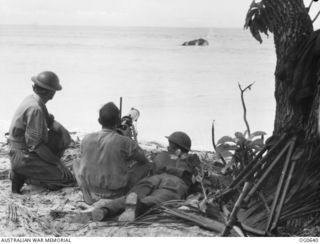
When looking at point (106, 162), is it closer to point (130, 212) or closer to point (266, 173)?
point (130, 212)

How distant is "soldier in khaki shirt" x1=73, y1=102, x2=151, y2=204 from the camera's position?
14.8 ft

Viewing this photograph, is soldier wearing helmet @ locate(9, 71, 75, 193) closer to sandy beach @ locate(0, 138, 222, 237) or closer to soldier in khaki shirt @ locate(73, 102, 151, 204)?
sandy beach @ locate(0, 138, 222, 237)

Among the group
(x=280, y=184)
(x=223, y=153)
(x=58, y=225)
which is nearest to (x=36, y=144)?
(x=58, y=225)

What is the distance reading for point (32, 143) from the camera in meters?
5.04

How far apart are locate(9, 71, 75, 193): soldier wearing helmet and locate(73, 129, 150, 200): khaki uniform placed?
0.65 m

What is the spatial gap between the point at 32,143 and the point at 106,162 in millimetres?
949

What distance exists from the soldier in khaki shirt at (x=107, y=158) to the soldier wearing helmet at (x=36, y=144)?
0.63 metres

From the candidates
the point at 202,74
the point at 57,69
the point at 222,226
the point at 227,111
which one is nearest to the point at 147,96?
the point at 227,111

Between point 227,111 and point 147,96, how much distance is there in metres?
3.09

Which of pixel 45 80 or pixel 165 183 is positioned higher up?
pixel 45 80

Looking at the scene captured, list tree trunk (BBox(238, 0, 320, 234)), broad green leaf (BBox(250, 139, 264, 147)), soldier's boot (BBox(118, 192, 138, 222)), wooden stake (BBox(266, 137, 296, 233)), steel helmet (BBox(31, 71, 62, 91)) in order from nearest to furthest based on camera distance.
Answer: wooden stake (BBox(266, 137, 296, 233)) → tree trunk (BBox(238, 0, 320, 234)) → soldier's boot (BBox(118, 192, 138, 222)) → broad green leaf (BBox(250, 139, 264, 147)) → steel helmet (BBox(31, 71, 62, 91))

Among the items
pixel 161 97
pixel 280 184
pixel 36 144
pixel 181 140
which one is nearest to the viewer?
pixel 280 184

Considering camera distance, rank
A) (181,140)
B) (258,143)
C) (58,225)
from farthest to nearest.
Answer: (181,140), (258,143), (58,225)

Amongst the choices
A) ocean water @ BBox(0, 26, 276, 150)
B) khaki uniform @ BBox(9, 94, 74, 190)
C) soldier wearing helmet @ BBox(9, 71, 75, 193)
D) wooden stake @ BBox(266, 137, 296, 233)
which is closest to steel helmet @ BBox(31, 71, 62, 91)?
soldier wearing helmet @ BBox(9, 71, 75, 193)
